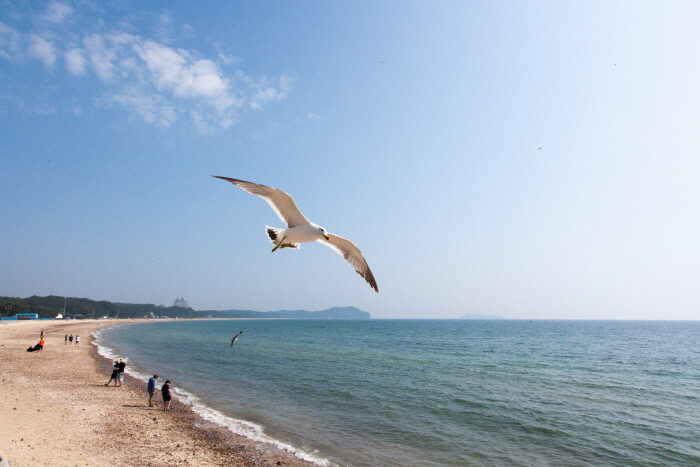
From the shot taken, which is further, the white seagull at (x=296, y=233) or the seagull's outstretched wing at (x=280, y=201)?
the white seagull at (x=296, y=233)

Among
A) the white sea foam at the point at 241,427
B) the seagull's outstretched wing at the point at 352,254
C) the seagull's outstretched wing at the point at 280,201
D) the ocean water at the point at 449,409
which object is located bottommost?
the ocean water at the point at 449,409

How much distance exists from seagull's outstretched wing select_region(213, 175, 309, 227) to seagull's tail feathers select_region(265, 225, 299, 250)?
0.29m

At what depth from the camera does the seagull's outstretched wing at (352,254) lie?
9.11 m

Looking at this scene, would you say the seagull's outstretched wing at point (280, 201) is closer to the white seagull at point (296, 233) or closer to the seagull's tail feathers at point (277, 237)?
the white seagull at point (296, 233)

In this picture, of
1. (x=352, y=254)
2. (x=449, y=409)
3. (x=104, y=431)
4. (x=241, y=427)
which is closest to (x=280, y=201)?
(x=352, y=254)

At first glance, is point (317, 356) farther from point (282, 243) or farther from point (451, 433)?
point (282, 243)

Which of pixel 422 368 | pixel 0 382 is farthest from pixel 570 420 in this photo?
pixel 0 382

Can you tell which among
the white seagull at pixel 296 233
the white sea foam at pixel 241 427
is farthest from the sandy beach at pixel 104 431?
the white seagull at pixel 296 233

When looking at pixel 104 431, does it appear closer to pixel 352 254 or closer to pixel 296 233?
pixel 296 233

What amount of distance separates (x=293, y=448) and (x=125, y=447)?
5056mm

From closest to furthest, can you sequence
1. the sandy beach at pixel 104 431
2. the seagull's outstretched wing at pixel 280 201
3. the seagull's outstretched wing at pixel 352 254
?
the seagull's outstretched wing at pixel 280 201, the seagull's outstretched wing at pixel 352 254, the sandy beach at pixel 104 431

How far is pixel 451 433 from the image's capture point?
51.0 ft

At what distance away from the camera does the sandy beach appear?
35.5 feet

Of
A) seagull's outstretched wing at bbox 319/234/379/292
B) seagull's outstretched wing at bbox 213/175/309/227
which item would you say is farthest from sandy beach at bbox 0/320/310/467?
seagull's outstretched wing at bbox 213/175/309/227
